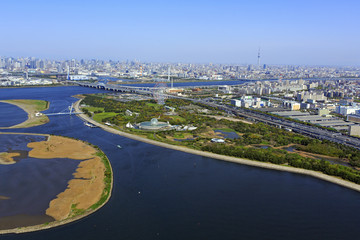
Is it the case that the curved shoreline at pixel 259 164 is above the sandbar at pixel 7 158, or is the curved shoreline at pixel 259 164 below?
above

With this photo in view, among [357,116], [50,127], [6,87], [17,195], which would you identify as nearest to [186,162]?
[17,195]

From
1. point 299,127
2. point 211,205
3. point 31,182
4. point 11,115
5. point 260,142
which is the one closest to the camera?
point 211,205

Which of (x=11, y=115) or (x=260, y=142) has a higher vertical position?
(x=260, y=142)

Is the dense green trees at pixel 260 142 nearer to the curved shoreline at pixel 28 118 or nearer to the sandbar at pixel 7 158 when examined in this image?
the curved shoreline at pixel 28 118

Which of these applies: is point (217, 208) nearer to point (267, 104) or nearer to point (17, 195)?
point (17, 195)

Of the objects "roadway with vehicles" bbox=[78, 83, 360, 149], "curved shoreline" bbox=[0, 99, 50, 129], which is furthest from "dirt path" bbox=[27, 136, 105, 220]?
"roadway with vehicles" bbox=[78, 83, 360, 149]

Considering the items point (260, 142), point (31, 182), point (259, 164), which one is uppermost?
point (260, 142)

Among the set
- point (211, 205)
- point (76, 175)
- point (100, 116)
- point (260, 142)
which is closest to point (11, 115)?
point (100, 116)

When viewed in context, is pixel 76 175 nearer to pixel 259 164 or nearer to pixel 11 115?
pixel 259 164

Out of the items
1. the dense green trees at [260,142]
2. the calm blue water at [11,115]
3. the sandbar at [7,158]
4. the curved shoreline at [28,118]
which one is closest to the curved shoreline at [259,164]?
the dense green trees at [260,142]
